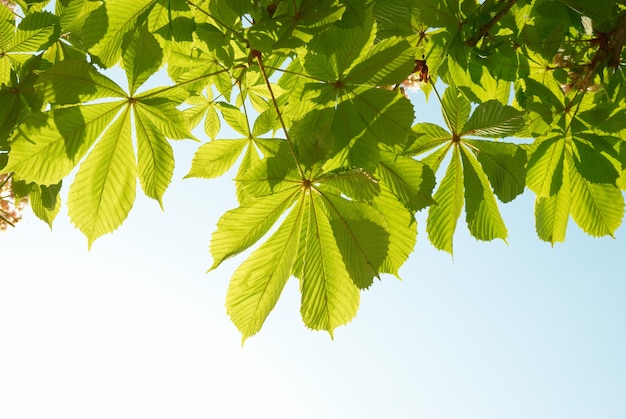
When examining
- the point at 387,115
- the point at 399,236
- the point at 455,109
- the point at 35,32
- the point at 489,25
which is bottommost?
the point at 399,236

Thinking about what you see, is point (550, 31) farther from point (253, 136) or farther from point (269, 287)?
point (269, 287)

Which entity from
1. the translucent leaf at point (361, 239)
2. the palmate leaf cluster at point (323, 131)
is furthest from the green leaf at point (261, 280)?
the translucent leaf at point (361, 239)

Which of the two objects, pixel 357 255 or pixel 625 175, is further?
pixel 625 175

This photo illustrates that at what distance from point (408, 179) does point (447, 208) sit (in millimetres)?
272

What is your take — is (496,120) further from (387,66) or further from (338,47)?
(338,47)

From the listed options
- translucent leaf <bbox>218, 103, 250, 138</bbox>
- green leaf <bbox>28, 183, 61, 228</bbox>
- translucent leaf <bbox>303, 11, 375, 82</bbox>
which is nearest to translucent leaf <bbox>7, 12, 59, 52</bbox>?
green leaf <bbox>28, 183, 61, 228</bbox>

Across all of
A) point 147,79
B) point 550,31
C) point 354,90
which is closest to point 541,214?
point 550,31

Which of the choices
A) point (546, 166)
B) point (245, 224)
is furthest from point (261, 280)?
point (546, 166)

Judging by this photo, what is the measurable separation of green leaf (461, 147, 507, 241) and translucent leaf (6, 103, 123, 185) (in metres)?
0.98

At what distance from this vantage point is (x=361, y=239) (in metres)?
1.08

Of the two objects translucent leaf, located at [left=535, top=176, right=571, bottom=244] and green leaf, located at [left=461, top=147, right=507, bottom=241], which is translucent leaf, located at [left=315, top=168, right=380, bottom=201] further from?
translucent leaf, located at [left=535, top=176, right=571, bottom=244]

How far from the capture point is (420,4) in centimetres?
136

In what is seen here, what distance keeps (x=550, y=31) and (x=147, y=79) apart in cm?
108

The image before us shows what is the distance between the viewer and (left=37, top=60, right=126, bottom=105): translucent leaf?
3.59 ft
